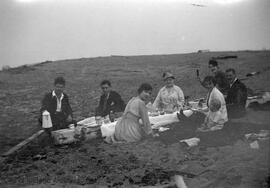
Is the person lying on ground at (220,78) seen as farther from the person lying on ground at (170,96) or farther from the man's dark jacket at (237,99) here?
the man's dark jacket at (237,99)

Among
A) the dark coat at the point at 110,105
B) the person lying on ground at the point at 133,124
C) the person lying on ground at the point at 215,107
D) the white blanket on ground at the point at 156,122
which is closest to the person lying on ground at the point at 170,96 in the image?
the white blanket on ground at the point at 156,122

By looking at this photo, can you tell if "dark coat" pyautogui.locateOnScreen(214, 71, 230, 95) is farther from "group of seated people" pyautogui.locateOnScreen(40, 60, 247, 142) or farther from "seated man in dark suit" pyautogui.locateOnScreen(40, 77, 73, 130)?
"seated man in dark suit" pyautogui.locateOnScreen(40, 77, 73, 130)

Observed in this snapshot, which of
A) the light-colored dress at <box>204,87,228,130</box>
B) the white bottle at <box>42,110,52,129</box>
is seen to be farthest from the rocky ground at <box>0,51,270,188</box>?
the white bottle at <box>42,110,52,129</box>

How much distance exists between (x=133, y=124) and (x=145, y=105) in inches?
17.3

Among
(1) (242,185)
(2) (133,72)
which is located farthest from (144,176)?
(2) (133,72)

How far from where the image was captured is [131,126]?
594 cm

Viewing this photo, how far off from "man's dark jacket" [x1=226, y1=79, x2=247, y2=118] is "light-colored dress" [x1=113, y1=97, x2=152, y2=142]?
1763 millimetres

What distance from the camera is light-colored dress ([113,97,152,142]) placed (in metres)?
5.88

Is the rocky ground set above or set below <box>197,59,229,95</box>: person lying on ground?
below

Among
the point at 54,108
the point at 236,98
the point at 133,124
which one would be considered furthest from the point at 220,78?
the point at 54,108

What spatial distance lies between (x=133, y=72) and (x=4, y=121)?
293 inches

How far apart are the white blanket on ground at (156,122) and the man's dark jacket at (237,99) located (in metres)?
1.04

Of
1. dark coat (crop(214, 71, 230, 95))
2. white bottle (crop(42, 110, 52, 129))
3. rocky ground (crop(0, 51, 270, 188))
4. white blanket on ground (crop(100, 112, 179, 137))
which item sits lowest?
rocky ground (crop(0, 51, 270, 188))

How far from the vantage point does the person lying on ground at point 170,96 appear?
7.32 metres
